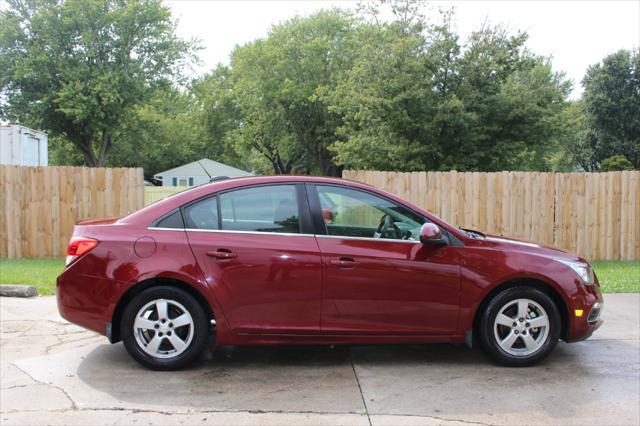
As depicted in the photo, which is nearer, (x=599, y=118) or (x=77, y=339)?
(x=77, y=339)

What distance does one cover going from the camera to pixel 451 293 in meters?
4.81

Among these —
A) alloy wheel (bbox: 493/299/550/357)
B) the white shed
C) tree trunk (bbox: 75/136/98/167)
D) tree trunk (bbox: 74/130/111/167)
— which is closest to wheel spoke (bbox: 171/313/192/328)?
alloy wheel (bbox: 493/299/550/357)

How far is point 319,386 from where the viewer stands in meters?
4.48

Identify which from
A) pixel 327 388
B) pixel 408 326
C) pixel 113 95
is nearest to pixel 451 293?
pixel 408 326

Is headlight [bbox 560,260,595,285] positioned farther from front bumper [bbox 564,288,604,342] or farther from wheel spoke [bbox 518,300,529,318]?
wheel spoke [bbox 518,300,529,318]

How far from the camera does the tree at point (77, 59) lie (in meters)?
29.9

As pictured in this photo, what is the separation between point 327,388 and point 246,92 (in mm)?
39952

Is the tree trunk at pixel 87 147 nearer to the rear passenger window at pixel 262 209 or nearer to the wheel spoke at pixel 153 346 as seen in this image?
the rear passenger window at pixel 262 209

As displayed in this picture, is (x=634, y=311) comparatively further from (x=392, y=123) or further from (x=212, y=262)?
(x=392, y=123)

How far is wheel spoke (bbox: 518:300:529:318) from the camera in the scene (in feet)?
16.1

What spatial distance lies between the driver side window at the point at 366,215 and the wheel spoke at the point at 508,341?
3.82 ft

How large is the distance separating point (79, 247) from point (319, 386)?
2.34 meters

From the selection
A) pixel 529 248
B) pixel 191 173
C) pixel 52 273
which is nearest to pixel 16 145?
pixel 52 273

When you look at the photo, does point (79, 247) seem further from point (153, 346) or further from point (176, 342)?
point (176, 342)
